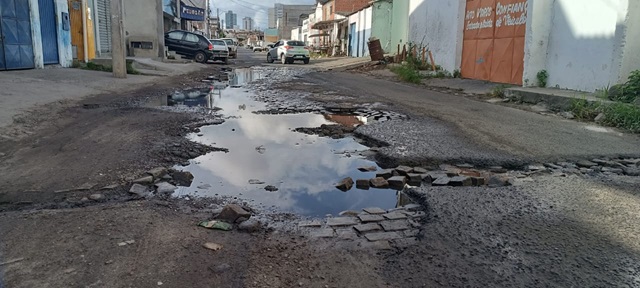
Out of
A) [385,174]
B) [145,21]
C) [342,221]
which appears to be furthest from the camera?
[145,21]

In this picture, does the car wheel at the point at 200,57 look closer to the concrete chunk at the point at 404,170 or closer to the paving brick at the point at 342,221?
the concrete chunk at the point at 404,170

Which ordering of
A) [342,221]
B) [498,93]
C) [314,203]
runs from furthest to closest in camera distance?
[498,93], [314,203], [342,221]

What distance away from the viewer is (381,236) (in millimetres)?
2816

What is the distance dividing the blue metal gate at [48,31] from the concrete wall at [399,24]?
58.4 ft

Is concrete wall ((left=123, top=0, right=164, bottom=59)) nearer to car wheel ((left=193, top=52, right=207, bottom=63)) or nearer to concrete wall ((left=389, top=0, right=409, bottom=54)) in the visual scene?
car wheel ((left=193, top=52, right=207, bottom=63))

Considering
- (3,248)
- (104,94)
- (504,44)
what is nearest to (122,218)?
(3,248)

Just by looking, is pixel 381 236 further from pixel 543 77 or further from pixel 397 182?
pixel 543 77

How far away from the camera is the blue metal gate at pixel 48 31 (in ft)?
44.8

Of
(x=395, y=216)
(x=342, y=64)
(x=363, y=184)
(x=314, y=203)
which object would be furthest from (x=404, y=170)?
(x=342, y=64)

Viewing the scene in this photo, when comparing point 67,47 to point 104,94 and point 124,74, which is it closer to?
point 124,74

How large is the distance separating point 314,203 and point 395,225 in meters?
0.90

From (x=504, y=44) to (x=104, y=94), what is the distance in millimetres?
11163

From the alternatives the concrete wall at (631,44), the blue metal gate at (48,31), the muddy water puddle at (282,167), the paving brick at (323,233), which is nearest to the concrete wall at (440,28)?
the concrete wall at (631,44)

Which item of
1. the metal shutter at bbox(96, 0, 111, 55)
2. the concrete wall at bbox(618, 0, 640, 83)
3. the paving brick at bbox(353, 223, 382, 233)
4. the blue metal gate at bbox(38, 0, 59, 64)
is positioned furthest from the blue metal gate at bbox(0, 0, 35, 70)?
the concrete wall at bbox(618, 0, 640, 83)
